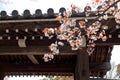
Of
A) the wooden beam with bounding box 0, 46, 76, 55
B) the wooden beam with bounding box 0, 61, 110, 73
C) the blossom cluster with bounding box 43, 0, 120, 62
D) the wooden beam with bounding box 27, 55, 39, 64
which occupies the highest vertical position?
the blossom cluster with bounding box 43, 0, 120, 62

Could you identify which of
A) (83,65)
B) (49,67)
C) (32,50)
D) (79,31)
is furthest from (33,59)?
(79,31)

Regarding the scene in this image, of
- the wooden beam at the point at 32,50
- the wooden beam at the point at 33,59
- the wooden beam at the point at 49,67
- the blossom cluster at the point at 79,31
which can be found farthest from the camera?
the wooden beam at the point at 49,67

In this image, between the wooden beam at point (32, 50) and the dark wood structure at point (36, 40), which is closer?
the dark wood structure at point (36, 40)

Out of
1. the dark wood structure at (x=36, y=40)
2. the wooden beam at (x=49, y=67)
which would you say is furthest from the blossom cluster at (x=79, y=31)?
the wooden beam at (x=49, y=67)

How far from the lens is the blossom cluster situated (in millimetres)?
5500

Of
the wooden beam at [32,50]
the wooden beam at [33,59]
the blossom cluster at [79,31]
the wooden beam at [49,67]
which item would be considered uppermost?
the blossom cluster at [79,31]

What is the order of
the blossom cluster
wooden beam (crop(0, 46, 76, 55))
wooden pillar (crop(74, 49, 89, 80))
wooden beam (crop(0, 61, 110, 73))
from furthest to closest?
1. wooden beam (crop(0, 61, 110, 73))
2. wooden beam (crop(0, 46, 76, 55))
3. wooden pillar (crop(74, 49, 89, 80))
4. the blossom cluster

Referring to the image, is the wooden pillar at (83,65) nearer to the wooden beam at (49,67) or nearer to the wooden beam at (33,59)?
the wooden beam at (33,59)

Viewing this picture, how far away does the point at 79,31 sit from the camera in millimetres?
5762

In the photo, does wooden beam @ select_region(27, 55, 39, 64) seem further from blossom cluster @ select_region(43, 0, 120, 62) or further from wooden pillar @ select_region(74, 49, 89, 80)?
wooden pillar @ select_region(74, 49, 89, 80)

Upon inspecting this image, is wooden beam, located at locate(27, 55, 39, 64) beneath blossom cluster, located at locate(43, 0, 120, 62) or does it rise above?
beneath

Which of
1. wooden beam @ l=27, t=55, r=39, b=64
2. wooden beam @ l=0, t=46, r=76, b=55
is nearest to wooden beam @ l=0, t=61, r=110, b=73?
wooden beam @ l=27, t=55, r=39, b=64

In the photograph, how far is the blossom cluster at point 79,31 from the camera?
550 cm

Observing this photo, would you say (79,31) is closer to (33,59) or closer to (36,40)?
(36,40)
